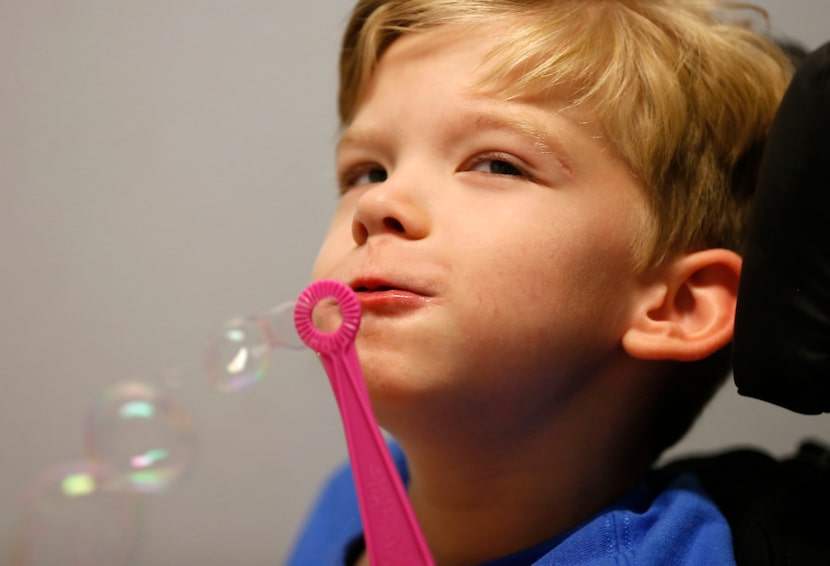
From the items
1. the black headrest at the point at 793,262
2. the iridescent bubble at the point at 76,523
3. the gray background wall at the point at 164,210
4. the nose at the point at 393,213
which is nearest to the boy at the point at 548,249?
the nose at the point at 393,213

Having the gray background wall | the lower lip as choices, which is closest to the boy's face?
the lower lip

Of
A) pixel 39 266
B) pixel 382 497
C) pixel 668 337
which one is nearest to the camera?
pixel 382 497

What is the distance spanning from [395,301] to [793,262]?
307 millimetres

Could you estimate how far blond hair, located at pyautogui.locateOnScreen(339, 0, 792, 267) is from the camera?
75 cm

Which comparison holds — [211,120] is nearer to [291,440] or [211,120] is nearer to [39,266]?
[39,266]

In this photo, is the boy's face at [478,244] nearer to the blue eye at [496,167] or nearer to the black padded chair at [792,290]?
the blue eye at [496,167]

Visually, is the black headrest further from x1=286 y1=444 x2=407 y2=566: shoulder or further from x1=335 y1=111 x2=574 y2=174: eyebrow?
x1=286 y1=444 x2=407 y2=566: shoulder

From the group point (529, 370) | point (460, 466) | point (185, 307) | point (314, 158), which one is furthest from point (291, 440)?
point (529, 370)

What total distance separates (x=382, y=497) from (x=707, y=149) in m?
0.47

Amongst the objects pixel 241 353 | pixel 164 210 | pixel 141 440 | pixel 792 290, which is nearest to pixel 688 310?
pixel 792 290

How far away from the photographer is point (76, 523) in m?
0.71

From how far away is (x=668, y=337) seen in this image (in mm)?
764

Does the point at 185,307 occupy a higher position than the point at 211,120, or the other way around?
the point at 211,120

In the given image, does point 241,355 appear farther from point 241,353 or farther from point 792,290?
point 792,290
